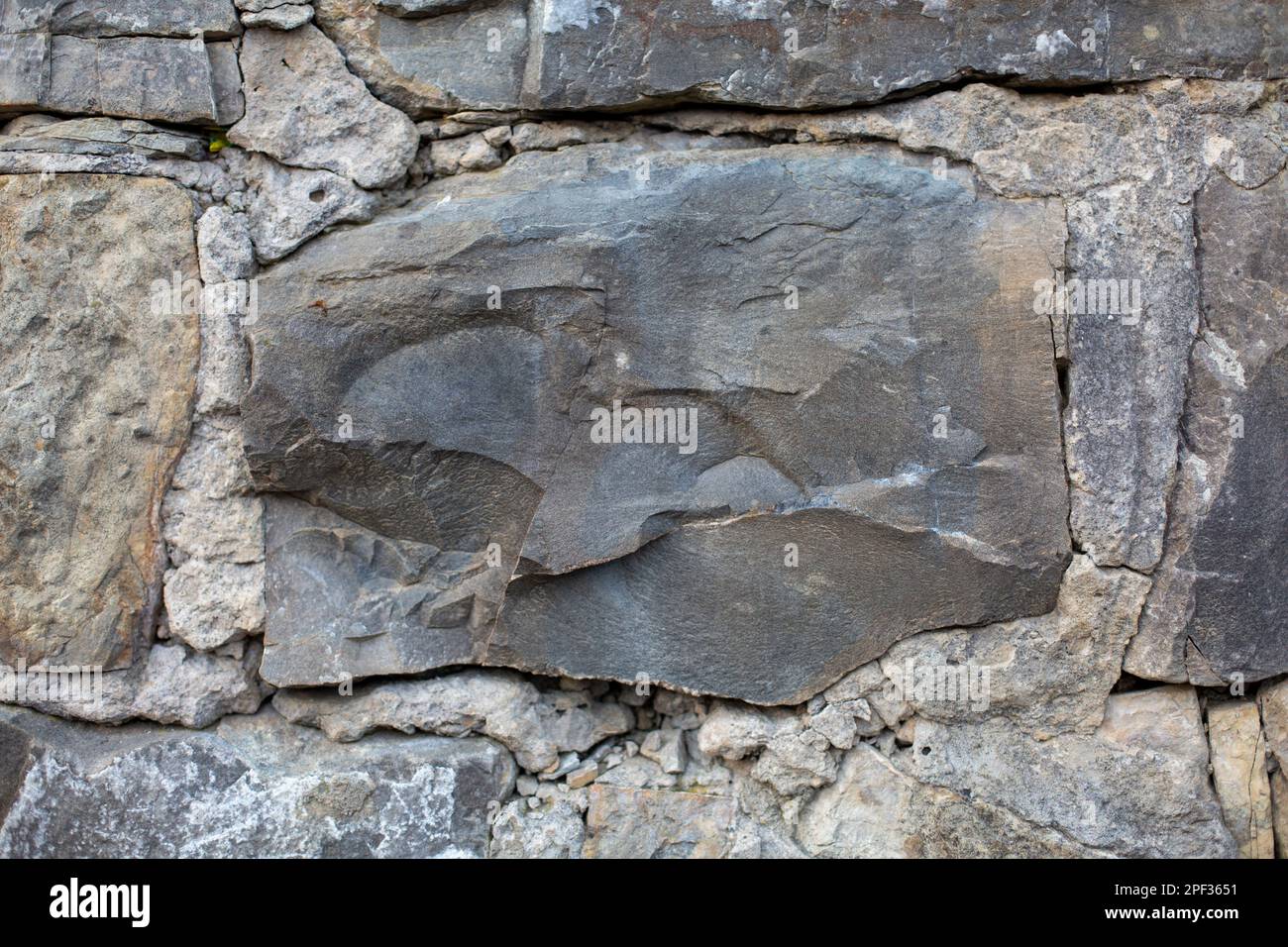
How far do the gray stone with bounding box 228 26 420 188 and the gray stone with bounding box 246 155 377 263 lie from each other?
3cm

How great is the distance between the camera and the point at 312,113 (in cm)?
259

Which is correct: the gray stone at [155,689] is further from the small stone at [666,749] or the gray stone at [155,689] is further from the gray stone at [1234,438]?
the gray stone at [1234,438]

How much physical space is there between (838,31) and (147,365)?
5.98 ft

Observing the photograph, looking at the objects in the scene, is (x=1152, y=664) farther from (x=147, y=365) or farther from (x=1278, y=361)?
(x=147, y=365)

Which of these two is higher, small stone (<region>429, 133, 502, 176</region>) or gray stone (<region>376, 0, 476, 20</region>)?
gray stone (<region>376, 0, 476, 20</region>)

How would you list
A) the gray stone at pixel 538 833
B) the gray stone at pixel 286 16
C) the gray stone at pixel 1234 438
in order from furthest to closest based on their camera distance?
the gray stone at pixel 538 833 < the gray stone at pixel 286 16 < the gray stone at pixel 1234 438

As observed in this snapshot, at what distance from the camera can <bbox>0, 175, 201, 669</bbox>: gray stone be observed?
2553 mm

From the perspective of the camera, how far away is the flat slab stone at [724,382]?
246 centimetres

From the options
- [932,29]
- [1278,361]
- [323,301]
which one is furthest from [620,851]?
[932,29]

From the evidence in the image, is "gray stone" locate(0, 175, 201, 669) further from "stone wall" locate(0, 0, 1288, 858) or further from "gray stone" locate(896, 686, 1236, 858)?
"gray stone" locate(896, 686, 1236, 858)

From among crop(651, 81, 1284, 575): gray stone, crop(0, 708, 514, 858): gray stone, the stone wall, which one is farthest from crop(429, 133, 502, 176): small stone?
crop(0, 708, 514, 858): gray stone

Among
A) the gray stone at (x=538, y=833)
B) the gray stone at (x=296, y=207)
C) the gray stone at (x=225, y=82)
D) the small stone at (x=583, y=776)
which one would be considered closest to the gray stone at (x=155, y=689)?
the gray stone at (x=538, y=833)

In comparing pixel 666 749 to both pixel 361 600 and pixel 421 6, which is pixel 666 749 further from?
pixel 421 6

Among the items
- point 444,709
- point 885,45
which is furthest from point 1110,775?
point 885,45
